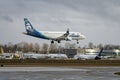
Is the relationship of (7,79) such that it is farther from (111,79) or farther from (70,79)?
(111,79)

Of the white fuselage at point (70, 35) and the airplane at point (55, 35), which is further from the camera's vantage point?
the white fuselage at point (70, 35)

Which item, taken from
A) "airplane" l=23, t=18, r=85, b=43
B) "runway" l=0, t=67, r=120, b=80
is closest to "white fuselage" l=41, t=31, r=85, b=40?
"airplane" l=23, t=18, r=85, b=43

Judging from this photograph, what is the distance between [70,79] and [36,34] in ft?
307

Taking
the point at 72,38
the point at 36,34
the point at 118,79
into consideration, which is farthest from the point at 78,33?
the point at 118,79

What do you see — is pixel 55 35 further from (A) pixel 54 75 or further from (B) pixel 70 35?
(A) pixel 54 75

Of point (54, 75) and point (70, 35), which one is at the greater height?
point (70, 35)

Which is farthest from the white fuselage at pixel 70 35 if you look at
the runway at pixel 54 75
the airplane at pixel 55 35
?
the runway at pixel 54 75

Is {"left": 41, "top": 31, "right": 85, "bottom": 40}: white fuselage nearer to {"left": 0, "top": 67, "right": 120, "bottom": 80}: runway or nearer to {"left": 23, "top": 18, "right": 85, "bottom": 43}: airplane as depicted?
{"left": 23, "top": 18, "right": 85, "bottom": 43}: airplane

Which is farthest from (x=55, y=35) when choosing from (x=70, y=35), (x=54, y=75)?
(x=54, y=75)

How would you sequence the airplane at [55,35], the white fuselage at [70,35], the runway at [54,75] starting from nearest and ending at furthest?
the runway at [54,75] < the airplane at [55,35] < the white fuselage at [70,35]

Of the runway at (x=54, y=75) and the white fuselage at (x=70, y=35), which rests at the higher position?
the white fuselage at (x=70, y=35)

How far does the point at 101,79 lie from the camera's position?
118 ft

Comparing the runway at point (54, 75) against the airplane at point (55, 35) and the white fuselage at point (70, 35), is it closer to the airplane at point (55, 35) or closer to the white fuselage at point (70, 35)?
the airplane at point (55, 35)

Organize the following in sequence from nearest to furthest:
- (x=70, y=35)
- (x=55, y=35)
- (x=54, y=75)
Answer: (x=54, y=75), (x=55, y=35), (x=70, y=35)
